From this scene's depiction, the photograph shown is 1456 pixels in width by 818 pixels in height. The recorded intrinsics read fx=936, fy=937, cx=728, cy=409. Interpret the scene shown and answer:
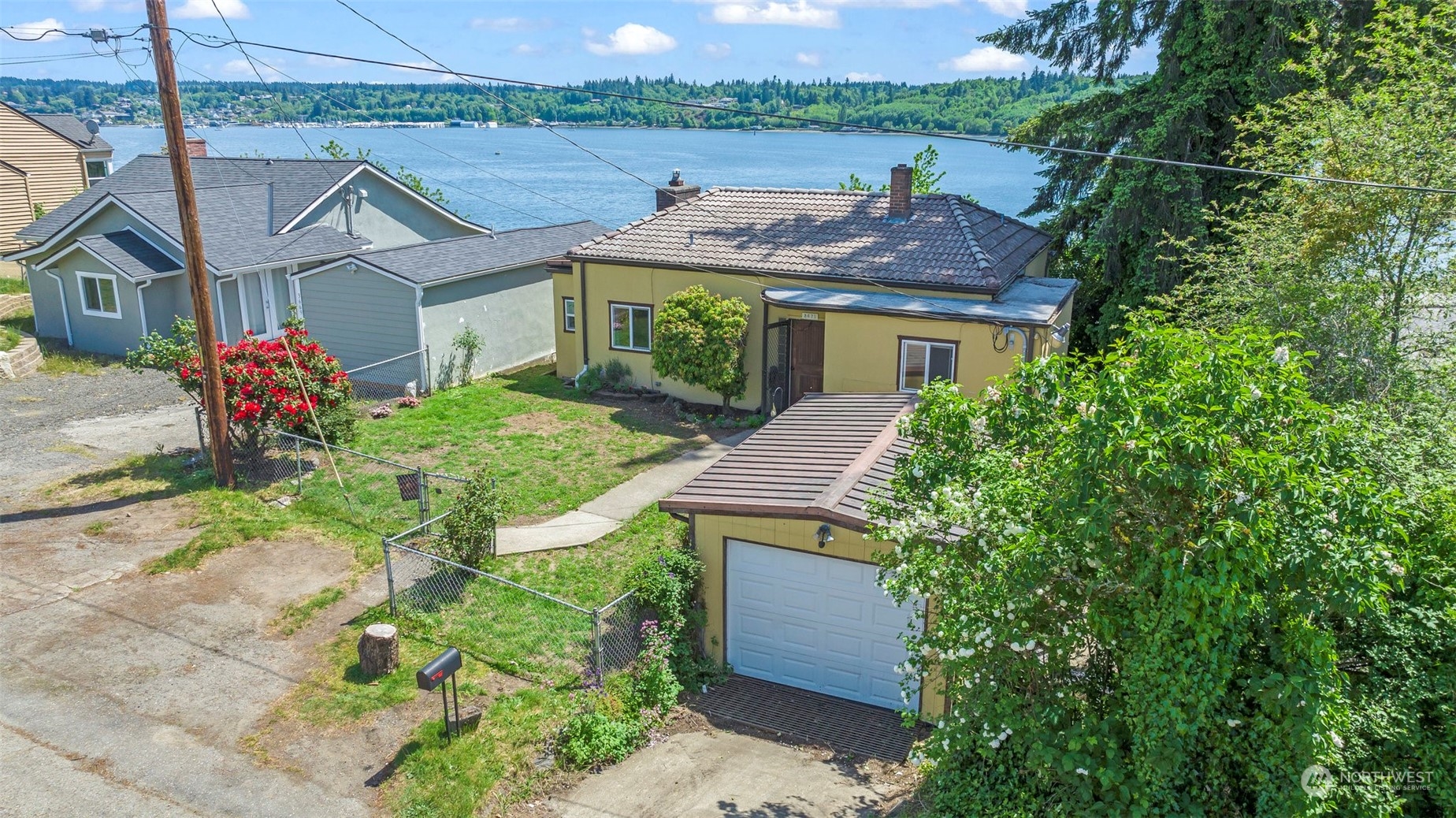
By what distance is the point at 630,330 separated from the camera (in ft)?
70.7

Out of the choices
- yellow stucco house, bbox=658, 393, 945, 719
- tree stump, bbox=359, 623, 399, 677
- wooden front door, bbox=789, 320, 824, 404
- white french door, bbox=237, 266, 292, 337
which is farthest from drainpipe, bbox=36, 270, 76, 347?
yellow stucco house, bbox=658, 393, 945, 719

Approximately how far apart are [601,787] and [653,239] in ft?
47.0

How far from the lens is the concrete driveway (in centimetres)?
881

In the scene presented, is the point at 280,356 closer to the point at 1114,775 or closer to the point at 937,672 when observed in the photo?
the point at 937,672

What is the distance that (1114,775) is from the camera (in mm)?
6004

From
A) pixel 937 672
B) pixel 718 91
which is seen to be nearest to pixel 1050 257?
pixel 937 672

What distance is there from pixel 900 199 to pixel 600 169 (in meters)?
91.0

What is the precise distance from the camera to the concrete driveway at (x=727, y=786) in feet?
28.9

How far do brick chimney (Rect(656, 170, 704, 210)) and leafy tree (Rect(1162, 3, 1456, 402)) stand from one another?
527 inches

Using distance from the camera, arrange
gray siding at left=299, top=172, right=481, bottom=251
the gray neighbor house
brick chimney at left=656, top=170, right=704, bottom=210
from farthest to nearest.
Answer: gray siding at left=299, top=172, right=481, bottom=251
brick chimney at left=656, top=170, right=704, bottom=210
the gray neighbor house

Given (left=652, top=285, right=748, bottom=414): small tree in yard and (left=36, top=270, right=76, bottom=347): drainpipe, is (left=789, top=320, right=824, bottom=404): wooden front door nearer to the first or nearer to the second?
(left=652, top=285, right=748, bottom=414): small tree in yard

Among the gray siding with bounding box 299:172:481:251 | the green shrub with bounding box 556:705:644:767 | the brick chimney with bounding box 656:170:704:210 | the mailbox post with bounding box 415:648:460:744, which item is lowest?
the green shrub with bounding box 556:705:644:767

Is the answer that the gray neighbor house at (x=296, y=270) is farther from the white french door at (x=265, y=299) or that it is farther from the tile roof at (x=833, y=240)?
the tile roof at (x=833, y=240)

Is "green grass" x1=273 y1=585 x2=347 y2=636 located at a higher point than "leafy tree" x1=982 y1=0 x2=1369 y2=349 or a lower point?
lower
